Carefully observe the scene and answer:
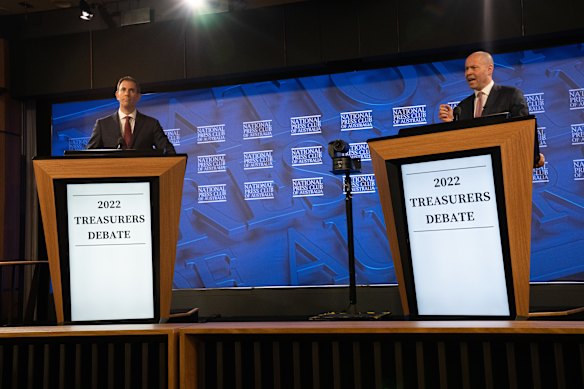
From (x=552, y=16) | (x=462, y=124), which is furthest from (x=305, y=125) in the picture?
(x=462, y=124)

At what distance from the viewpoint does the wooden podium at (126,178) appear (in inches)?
94.0

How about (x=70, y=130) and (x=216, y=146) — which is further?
(x=70, y=130)

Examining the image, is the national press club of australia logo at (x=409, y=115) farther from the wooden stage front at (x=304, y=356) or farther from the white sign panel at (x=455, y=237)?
the wooden stage front at (x=304, y=356)

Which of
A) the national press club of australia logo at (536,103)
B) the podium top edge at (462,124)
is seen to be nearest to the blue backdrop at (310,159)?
the national press club of australia logo at (536,103)

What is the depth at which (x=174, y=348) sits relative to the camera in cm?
134

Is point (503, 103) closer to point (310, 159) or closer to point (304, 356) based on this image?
point (304, 356)

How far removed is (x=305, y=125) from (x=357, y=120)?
47 cm

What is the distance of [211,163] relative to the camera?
5.63 m

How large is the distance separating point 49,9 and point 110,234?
4.50 meters

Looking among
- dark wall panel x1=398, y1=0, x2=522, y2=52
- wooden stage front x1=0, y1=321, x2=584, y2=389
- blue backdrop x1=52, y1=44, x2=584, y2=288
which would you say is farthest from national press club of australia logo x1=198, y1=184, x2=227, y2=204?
wooden stage front x1=0, y1=321, x2=584, y2=389

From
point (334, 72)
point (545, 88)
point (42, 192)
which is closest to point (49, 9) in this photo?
point (334, 72)

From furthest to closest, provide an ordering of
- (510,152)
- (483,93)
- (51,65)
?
(51,65) < (483,93) < (510,152)

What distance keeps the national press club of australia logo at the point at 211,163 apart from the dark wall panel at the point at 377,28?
5.21 ft

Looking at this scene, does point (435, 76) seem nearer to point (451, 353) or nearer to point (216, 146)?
point (216, 146)
